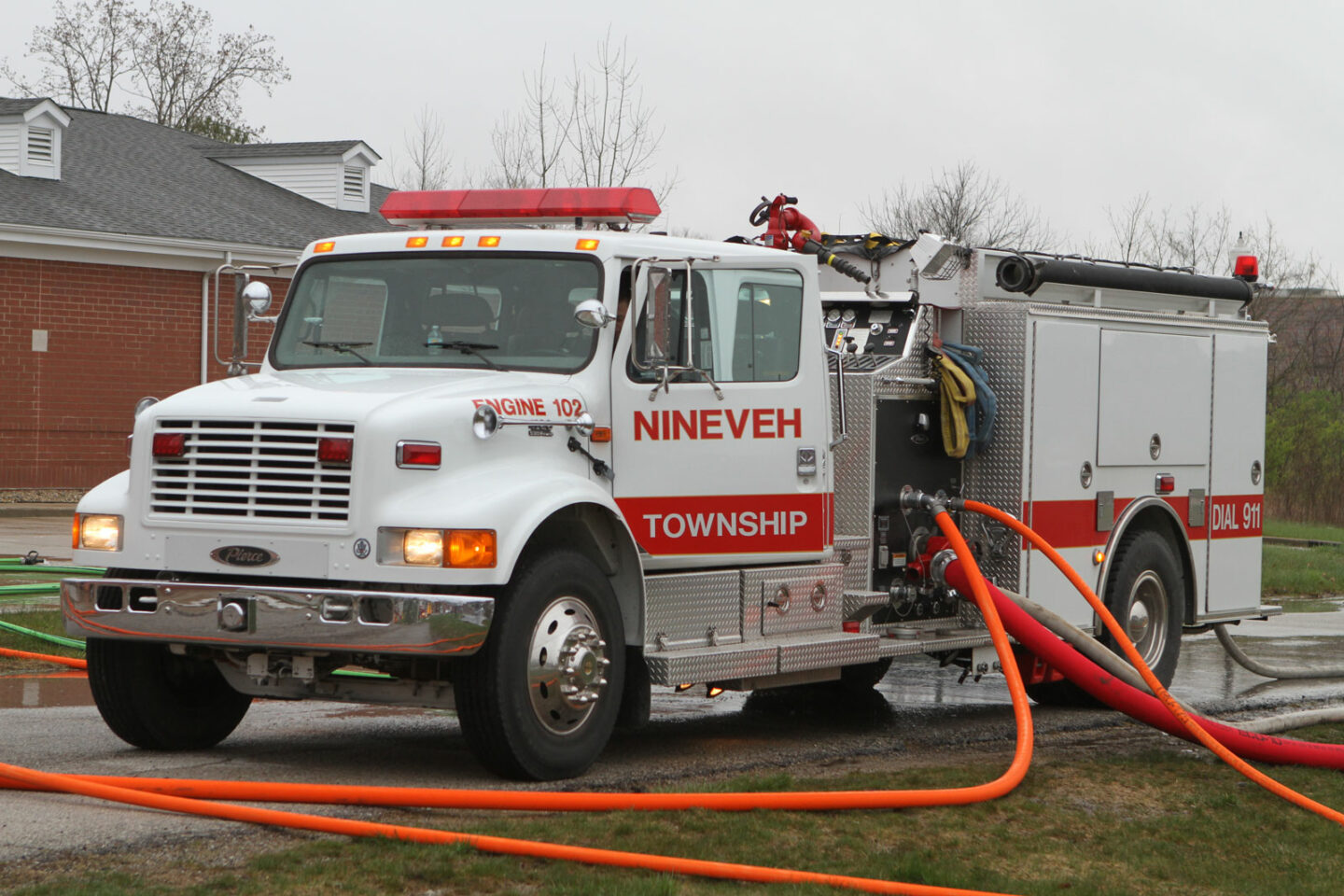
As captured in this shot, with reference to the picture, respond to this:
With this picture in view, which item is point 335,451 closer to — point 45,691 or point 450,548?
point 450,548

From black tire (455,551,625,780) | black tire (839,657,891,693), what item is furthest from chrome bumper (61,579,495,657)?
black tire (839,657,891,693)

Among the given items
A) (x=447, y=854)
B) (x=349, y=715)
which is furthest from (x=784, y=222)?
(x=447, y=854)

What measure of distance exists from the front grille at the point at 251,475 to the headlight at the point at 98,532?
0.22 metres

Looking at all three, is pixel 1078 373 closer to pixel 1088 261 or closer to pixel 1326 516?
pixel 1088 261

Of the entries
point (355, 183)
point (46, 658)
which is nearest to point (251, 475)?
point (46, 658)

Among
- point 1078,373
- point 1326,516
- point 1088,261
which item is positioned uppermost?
point 1088,261

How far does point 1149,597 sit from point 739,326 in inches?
168

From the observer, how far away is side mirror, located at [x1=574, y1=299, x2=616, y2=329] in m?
7.50

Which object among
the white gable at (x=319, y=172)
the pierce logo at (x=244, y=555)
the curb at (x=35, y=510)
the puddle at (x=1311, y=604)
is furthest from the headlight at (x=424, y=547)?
the white gable at (x=319, y=172)

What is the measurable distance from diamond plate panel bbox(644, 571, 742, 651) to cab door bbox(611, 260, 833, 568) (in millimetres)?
94

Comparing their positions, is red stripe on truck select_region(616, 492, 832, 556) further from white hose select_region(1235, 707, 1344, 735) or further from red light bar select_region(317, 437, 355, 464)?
white hose select_region(1235, 707, 1344, 735)

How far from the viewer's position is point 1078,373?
10.3m

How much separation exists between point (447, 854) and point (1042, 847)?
228cm

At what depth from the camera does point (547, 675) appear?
7.23 m
